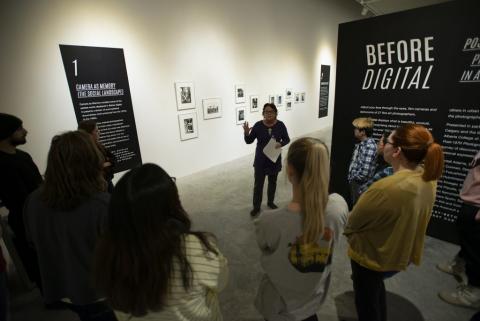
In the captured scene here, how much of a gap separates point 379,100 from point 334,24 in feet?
26.5

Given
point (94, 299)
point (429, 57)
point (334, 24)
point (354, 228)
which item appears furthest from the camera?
point (334, 24)

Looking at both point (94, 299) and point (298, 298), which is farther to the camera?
point (94, 299)

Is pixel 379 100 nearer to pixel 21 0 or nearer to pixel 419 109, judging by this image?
pixel 419 109

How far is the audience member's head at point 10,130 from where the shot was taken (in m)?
2.17

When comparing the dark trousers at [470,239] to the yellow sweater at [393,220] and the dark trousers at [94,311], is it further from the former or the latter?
the dark trousers at [94,311]

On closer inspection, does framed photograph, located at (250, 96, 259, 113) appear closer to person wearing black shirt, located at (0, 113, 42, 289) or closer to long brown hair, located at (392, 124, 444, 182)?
person wearing black shirt, located at (0, 113, 42, 289)

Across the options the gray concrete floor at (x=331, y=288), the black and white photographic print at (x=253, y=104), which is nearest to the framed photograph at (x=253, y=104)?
the black and white photographic print at (x=253, y=104)

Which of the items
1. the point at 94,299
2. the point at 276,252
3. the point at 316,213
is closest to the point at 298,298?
the point at 276,252

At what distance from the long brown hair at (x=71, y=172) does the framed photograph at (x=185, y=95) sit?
14.0 ft

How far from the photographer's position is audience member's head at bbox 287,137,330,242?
1197 millimetres

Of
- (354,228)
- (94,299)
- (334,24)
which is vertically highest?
(334,24)

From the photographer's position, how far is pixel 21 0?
350 cm

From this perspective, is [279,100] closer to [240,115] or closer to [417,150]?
[240,115]

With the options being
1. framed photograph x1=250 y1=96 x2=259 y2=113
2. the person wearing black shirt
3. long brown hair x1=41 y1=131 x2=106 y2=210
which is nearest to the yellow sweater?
long brown hair x1=41 y1=131 x2=106 y2=210
